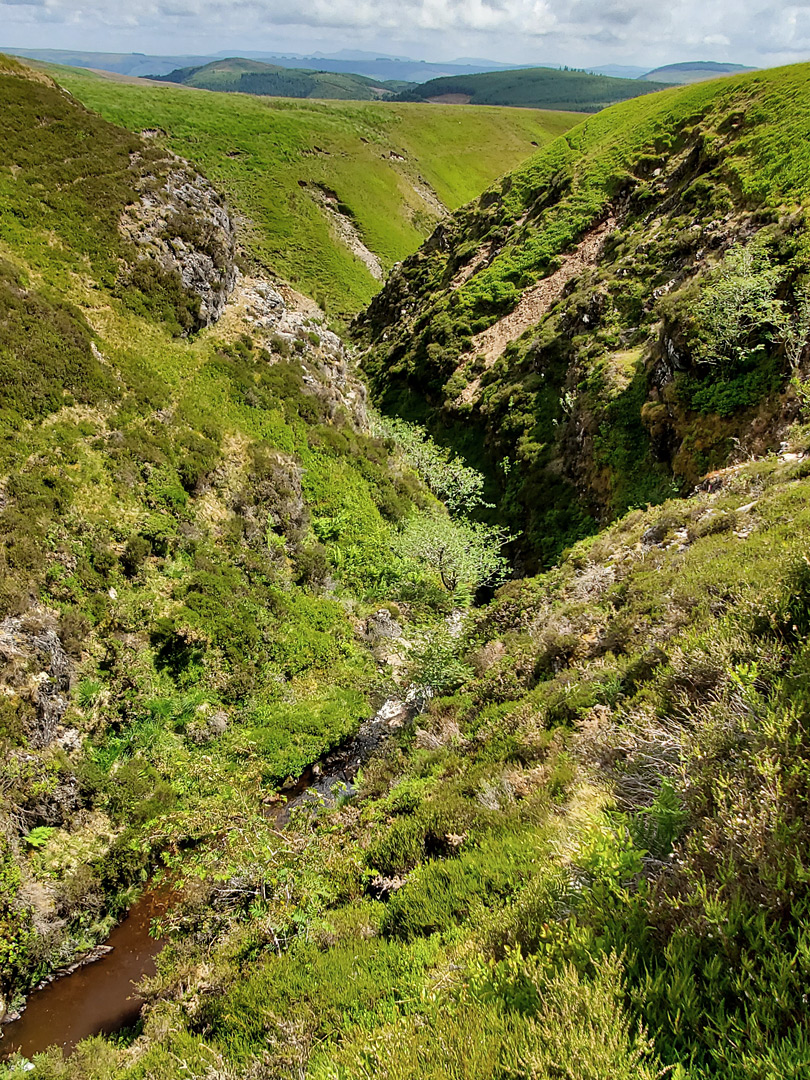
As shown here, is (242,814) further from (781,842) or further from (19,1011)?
(781,842)

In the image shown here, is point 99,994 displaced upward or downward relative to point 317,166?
downward

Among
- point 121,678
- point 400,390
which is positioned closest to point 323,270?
point 400,390

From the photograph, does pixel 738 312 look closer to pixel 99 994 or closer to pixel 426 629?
pixel 426 629

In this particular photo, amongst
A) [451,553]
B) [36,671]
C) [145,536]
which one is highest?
[145,536]

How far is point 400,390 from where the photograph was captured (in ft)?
133

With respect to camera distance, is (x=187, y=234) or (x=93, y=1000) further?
(x=187, y=234)

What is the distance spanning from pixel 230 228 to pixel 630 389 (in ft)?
80.1

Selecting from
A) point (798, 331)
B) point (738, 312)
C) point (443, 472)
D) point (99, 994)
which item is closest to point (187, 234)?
point (443, 472)

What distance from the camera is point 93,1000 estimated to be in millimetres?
10875

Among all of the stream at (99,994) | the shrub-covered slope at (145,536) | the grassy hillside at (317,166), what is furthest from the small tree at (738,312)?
the grassy hillside at (317,166)

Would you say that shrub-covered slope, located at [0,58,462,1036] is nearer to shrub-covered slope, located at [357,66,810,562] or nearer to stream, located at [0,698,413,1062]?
stream, located at [0,698,413,1062]

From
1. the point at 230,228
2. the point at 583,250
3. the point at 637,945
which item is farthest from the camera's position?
Answer: the point at 583,250

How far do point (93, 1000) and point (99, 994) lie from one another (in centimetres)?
13

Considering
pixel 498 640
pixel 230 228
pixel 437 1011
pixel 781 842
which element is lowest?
pixel 498 640
